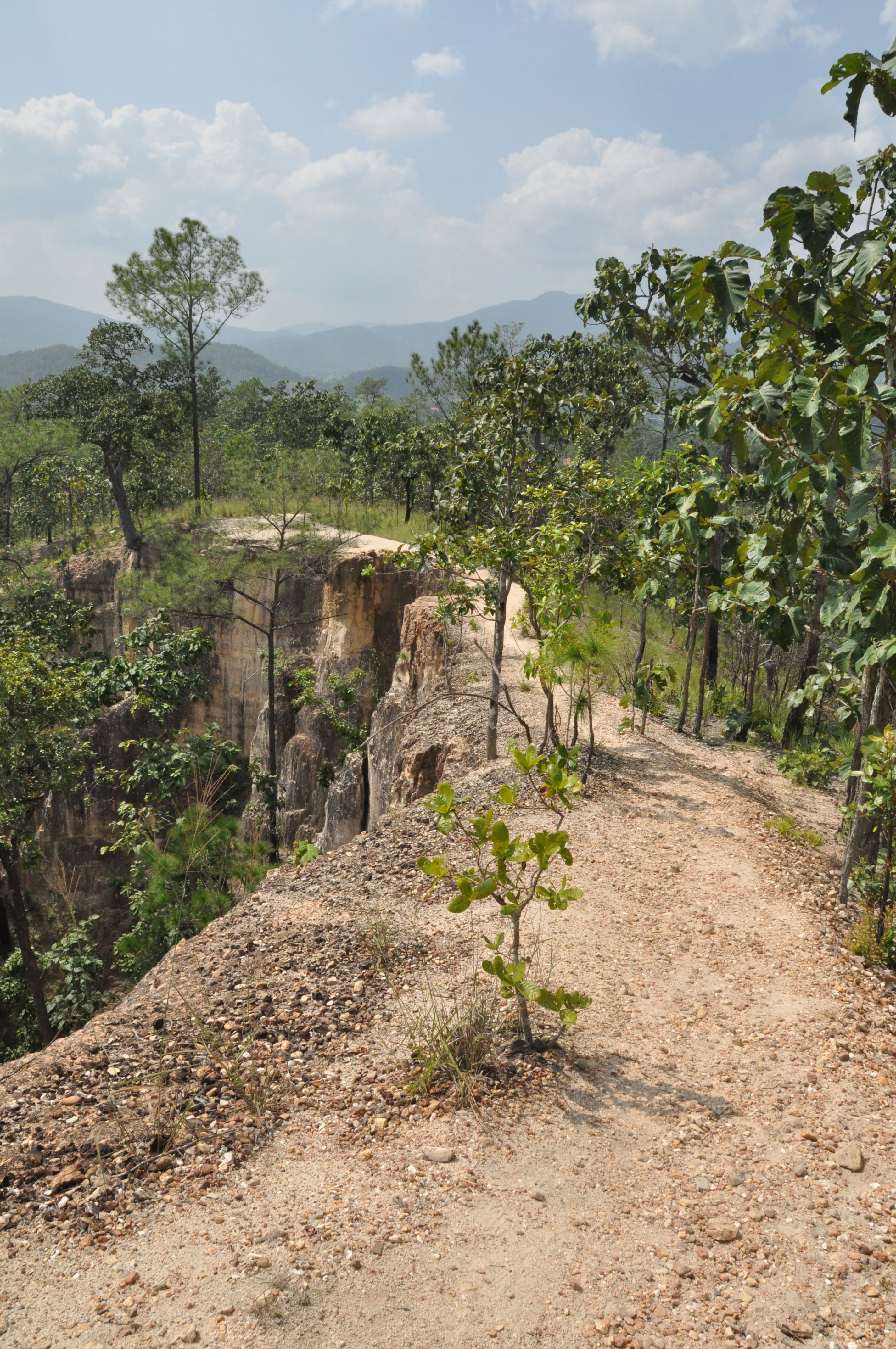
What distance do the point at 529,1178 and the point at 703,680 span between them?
26.6ft

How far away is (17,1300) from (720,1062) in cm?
311

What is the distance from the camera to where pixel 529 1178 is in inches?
124

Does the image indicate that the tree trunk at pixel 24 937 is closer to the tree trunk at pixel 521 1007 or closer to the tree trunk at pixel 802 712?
the tree trunk at pixel 521 1007

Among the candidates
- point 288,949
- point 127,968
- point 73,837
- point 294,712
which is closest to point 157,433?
point 294,712

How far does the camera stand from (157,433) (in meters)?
24.0

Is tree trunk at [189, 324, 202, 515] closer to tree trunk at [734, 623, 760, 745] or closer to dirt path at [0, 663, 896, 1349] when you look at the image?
tree trunk at [734, 623, 760, 745]

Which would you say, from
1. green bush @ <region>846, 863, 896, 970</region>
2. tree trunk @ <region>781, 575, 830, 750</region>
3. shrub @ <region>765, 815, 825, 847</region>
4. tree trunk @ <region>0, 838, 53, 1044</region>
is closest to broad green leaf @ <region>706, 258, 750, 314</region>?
green bush @ <region>846, 863, 896, 970</region>

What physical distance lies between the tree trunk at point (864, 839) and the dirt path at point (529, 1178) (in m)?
0.51

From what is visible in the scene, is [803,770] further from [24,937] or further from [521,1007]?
[24,937]

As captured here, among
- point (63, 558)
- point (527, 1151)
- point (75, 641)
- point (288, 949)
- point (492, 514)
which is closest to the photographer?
point (527, 1151)

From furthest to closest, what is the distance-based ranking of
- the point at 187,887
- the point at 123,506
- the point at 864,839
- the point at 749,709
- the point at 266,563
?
1. the point at 123,506
2. the point at 266,563
3. the point at 749,709
4. the point at 187,887
5. the point at 864,839

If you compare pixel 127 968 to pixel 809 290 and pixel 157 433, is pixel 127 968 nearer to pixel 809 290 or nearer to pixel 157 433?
pixel 809 290

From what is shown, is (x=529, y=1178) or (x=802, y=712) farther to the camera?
(x=802, y=712)

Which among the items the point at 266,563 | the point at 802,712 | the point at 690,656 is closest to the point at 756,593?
the point at 690,656
